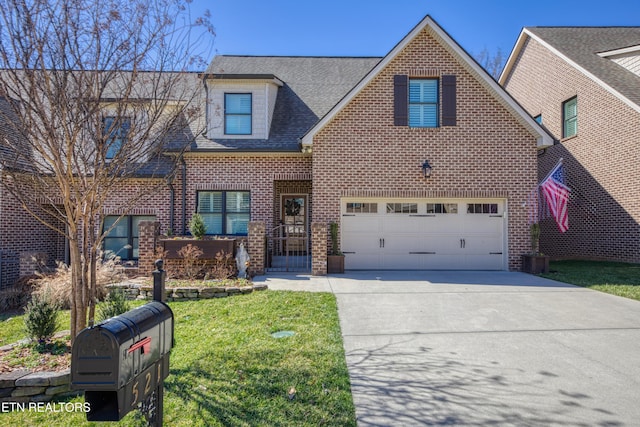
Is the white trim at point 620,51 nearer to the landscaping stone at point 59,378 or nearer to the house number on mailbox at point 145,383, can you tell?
the house number on mailbox at point 145,383

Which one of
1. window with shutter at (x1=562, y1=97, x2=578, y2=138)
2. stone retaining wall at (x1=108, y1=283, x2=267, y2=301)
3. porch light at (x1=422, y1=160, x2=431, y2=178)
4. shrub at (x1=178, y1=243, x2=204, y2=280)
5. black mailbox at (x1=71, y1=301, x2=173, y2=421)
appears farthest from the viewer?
window with shutter at (x1=562, y1=97, x2=578, y2=138)

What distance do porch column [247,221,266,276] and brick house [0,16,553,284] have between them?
0.03 meters

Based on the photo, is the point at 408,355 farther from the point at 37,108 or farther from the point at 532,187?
the point at 532,187

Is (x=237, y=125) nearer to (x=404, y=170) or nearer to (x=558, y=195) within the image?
(x=404, y=170)

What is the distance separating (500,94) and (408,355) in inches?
369

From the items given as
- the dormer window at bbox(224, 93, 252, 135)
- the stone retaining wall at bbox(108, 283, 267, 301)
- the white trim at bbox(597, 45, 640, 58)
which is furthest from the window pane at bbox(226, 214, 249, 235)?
the white trim at bbox(597, 45, 640, 58)

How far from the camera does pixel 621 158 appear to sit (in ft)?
42.2

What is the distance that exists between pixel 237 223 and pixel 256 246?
1.98m

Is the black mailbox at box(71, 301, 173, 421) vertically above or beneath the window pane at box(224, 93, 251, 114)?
beneath

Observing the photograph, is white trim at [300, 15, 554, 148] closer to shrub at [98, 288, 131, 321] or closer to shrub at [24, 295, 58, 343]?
shrub at [98, 288, 131, 321]

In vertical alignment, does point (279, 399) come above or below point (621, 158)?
below

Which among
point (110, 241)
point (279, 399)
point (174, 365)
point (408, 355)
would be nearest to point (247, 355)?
point (174, 365)

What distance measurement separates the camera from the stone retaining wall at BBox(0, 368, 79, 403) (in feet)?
14.0

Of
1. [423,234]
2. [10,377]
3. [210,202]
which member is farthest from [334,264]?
[10,377]
